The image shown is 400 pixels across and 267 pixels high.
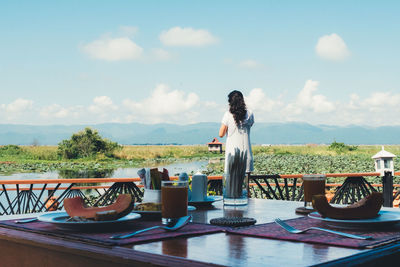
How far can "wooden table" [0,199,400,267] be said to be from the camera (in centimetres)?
81

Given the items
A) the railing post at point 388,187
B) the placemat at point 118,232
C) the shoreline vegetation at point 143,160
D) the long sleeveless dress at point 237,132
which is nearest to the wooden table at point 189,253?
the placemat at point 118,232

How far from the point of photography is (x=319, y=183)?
1.43 meters

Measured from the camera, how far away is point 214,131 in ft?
489

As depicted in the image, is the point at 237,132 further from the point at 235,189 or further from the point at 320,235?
the point at 320,235

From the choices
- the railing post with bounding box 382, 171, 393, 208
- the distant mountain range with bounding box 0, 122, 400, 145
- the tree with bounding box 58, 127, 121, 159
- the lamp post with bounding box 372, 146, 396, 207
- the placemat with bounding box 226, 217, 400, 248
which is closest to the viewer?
the placemat with bounding box 226, 217, 400, 248

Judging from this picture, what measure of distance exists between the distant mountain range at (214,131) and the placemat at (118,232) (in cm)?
14721

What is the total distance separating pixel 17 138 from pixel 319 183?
14742 centimetres

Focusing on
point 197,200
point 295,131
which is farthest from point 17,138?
point 197,200

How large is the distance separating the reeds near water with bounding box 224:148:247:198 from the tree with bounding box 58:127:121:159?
3056 centimetres

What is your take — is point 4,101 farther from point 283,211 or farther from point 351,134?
point 351,134

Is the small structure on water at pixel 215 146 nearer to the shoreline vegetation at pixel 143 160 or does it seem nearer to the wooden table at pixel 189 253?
the shoreline vegetation at pixel 143 160

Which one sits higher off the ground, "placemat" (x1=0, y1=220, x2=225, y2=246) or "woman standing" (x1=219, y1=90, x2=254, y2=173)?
"woman standing" (x1=219, y1=90, x2=254, y2=173)

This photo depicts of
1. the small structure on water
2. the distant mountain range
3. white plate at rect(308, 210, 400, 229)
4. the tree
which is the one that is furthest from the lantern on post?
the distant mountain range

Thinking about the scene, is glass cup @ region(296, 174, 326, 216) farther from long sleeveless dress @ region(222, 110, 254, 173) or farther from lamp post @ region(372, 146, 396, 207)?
lamp post @ region(372, 146, 396, 207)
